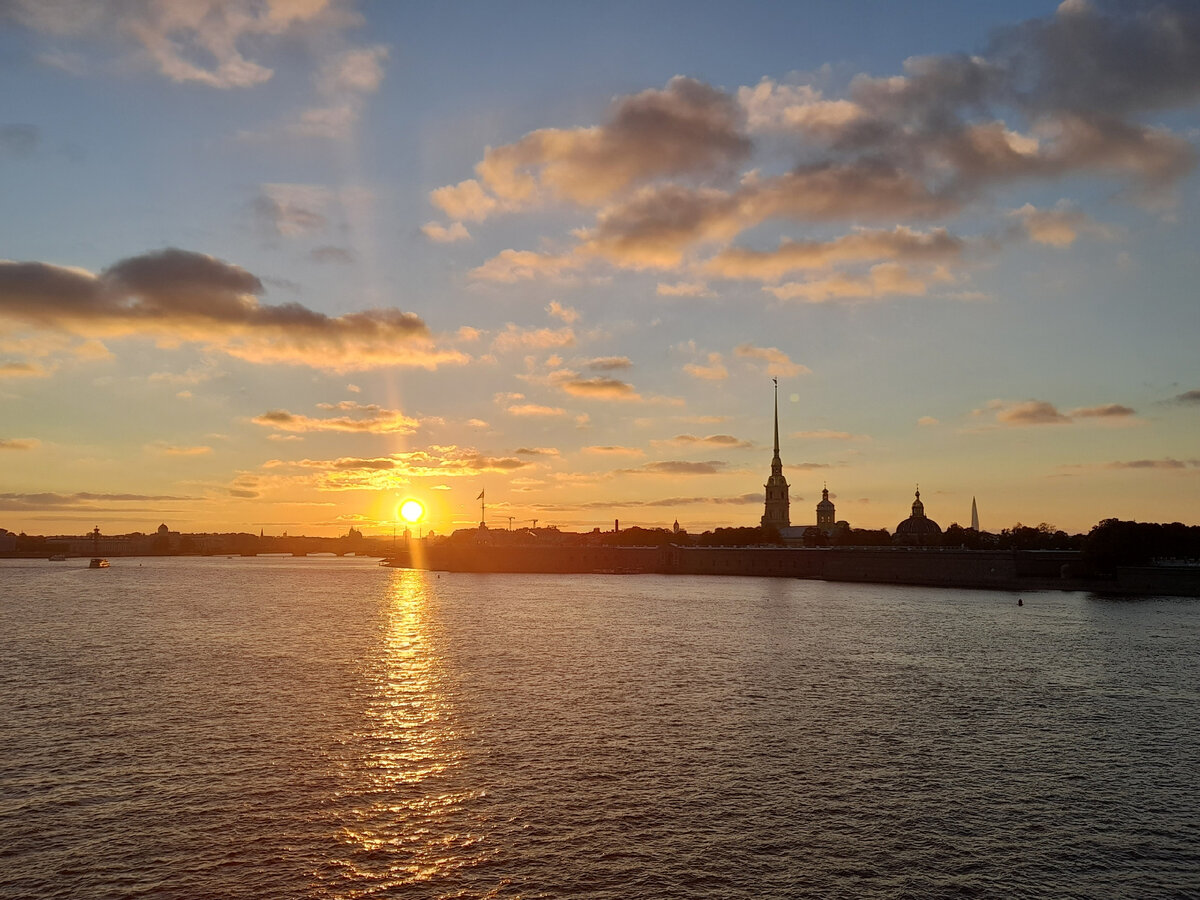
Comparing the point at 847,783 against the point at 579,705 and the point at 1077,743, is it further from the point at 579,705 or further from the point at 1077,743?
the point at 579,705

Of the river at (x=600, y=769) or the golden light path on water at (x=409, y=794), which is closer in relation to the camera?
→ the river at (x=600, y=769)

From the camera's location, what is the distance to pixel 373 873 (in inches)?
867

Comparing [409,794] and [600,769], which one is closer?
[409,794]

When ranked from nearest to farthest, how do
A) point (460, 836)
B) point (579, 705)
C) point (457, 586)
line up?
point (460, 836)
point (579, 705)
point (457, 586)

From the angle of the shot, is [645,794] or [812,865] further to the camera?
[645,794]

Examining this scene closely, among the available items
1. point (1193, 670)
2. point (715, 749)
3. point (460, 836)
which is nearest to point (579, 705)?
point (715, 749)

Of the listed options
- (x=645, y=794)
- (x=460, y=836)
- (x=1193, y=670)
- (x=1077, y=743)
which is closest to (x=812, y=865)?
(x=645, y=794)

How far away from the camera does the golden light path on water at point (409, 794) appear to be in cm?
2256

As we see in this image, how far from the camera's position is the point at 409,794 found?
92.2ft

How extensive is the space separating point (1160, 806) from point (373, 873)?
23230 millimetres

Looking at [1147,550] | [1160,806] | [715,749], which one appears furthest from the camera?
[1147,550]

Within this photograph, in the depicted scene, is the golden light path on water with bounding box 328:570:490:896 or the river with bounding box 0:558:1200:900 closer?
the river with bounding box 0:558:1200:900

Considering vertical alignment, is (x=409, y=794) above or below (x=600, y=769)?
below

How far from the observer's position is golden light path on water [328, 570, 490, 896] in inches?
888
